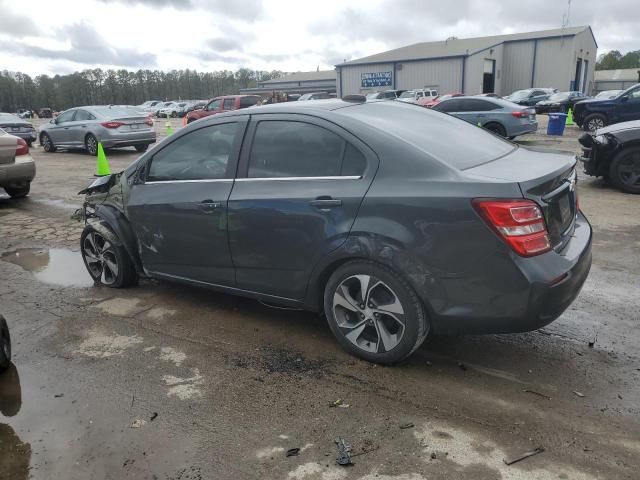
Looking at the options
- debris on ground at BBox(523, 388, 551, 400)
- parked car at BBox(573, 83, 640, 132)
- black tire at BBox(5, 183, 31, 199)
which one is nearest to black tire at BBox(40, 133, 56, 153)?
black tire at BBox(5, 183, 31, 199)

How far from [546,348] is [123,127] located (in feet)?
49.1

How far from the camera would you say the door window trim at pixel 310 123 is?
130 inches

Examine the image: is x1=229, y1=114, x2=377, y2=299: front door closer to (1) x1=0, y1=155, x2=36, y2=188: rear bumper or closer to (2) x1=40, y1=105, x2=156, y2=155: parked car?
(1) x1=0, y1=155, x2=36, y2=188: rear bumper

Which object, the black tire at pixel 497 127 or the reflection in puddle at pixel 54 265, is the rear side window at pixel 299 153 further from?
the black tire at pixel 497 127

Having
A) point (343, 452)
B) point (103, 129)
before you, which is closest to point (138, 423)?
point (343, 452)

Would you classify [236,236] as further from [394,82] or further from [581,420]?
[394,82]

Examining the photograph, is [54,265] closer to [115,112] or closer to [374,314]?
[374,314]

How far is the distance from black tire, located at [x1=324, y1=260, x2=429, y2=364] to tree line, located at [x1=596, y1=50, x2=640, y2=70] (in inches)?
4377

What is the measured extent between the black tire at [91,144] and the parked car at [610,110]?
15.0 metres

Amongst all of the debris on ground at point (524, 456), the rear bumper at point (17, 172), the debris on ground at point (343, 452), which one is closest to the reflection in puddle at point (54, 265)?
the rear bumper at point (17, 172)

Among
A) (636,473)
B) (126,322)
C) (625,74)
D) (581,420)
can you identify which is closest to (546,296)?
(581,420)

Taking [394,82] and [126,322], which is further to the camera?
[394,82]

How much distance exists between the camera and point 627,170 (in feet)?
28.4

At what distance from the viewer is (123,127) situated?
15961 mm
